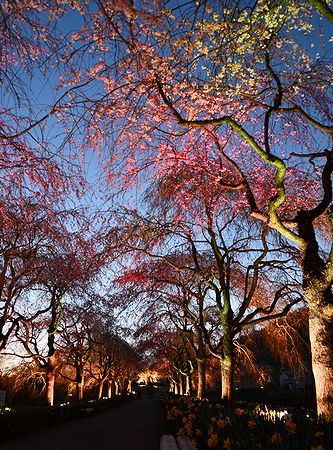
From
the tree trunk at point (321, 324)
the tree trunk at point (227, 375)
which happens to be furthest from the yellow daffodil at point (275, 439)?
the tree trunk at point (227, 375)

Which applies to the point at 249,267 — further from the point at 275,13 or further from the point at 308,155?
the point at 275,13

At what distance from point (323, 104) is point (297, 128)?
0.63 metres

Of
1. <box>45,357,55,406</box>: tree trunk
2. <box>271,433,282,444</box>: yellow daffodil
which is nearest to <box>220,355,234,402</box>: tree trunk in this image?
<box>271,433,282,444</box>: yellow daffodil

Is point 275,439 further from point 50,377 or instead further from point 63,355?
point 63,355

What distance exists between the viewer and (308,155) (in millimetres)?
7547

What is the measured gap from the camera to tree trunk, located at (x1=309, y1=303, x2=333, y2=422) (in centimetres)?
527

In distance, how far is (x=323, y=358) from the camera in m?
5.43

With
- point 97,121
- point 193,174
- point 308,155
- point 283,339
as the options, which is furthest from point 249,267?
point 97,121

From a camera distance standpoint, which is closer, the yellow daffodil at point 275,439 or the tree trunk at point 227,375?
the yellow daffodil at point 275,439

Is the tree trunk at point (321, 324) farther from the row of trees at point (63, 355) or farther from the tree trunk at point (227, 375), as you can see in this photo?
the row of trees at point (63, 355)

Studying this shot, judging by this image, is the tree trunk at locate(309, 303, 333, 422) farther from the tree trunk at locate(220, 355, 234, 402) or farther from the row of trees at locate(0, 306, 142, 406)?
the row of trees at locate(0, 306, 142, 406)

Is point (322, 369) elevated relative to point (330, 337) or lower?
lower

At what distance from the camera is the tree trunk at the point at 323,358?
17.3 feet

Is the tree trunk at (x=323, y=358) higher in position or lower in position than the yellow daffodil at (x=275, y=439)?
higher
